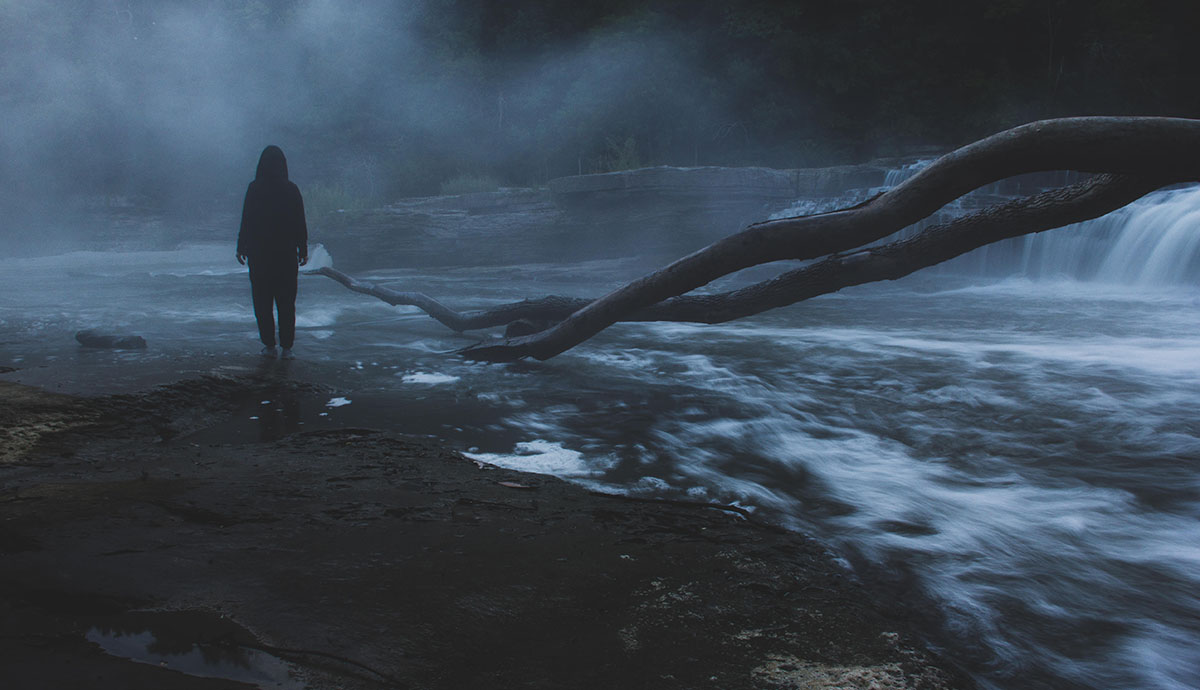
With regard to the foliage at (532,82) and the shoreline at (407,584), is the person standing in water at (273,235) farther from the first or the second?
the foliage at (532,82)

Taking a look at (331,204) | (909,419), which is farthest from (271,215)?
(331,204)

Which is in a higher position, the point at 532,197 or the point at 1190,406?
the point at 532,197

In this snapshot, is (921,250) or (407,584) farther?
(921,250)

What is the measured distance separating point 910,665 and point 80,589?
85.7 inches

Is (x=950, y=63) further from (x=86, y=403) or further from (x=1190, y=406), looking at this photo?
(x=86, y=403)

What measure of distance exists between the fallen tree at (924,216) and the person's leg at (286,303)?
2104 millimetres

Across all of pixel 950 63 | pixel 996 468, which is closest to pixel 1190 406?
pixel 996 468

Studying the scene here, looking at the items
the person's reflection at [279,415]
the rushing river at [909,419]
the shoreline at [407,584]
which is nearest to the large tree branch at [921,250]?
the rushing river at [909,419]

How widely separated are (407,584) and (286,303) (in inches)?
191

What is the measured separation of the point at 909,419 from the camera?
16.5 feet

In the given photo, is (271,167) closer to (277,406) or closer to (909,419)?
(277,406)

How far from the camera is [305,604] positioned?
2.01 meters

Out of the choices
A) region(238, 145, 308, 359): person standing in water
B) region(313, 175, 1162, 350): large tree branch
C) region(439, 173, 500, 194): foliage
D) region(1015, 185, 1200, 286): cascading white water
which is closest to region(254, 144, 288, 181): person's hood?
region(238, 145, 308, 359): person standing in water

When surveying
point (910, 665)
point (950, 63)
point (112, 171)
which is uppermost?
point (950, 63)
